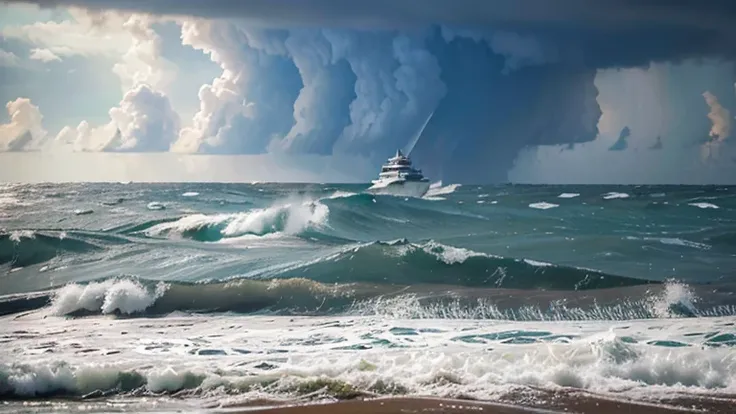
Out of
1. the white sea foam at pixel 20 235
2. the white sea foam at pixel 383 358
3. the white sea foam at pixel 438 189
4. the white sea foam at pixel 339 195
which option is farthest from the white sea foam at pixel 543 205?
the white sea foam at pixel 20 235

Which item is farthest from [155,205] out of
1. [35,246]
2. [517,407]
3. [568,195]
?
[517,407]

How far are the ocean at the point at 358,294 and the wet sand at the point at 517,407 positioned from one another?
0.06 metres

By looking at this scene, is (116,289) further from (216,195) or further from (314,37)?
(314,37)

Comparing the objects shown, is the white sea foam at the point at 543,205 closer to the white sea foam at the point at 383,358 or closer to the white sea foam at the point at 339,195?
the white sea foam at the point at 339,195

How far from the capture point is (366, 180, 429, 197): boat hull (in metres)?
6.01

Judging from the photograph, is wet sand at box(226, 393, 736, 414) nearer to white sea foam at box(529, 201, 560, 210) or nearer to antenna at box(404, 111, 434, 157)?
antenna at box(404, 111, 434, 157)

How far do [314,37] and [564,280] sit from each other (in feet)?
8.47

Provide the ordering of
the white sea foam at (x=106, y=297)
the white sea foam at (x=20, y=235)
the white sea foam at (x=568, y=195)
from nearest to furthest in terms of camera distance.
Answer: the white sea foam at (x=106, y=297)
the white sea foam at (x=20, y=235)
the white sea foam at (x=568, y=195)

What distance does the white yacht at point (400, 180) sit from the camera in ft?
19.2

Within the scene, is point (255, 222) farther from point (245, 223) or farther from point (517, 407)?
point (517, 407)

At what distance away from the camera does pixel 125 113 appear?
222 inches

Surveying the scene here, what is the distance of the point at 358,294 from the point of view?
17.5 feet

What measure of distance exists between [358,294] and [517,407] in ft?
6.96

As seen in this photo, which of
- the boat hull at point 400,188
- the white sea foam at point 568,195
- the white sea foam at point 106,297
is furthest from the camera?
the white sea foam at point 568,195
